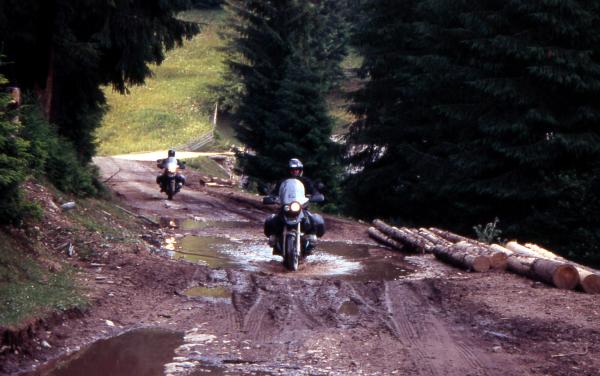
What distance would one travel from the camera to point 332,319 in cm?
978

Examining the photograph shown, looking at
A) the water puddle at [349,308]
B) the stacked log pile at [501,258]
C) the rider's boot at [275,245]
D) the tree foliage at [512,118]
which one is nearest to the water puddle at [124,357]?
the water puddle at [349,308]

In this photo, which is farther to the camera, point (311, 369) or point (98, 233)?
point (98, 233)

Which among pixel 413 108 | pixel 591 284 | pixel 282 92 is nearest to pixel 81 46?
pixel 591 284

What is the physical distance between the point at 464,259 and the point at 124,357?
807 centimetres

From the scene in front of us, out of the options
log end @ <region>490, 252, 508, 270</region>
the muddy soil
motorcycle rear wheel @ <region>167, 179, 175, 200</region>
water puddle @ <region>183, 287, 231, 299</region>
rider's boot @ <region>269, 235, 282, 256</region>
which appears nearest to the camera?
the muddy soil

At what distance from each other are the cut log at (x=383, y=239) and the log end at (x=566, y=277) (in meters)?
6.92

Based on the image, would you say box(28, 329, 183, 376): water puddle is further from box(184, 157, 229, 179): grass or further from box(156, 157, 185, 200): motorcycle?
box(184, 157, 229, 179): grass

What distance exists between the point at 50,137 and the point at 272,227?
5.14 metres

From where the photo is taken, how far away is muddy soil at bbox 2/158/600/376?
783 cm

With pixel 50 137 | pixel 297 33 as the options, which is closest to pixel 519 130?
pixel 50 137

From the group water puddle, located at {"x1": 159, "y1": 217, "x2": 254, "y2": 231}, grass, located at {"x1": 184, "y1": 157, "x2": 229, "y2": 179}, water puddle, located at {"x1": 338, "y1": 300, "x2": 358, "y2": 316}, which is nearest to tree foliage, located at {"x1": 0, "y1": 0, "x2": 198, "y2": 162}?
water puddle, located at {"x1": 159, "y1": 217, "x2": 254, "y2": 231}

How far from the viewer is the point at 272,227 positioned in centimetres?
1484

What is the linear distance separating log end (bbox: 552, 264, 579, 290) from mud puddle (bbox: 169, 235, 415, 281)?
285 centimetres

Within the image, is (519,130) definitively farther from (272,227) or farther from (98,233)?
(98,233)
